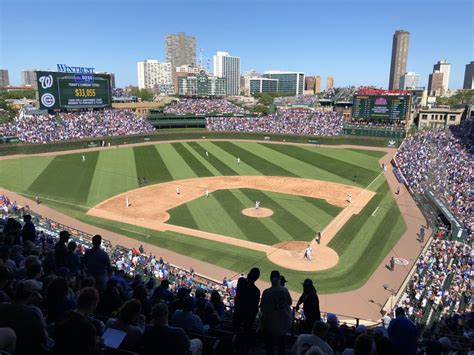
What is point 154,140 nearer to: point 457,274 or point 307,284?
point 457,274

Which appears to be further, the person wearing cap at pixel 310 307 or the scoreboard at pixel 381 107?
the scoreboard at pixel 381 107

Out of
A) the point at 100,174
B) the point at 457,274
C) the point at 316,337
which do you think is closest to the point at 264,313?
the point at 316,337

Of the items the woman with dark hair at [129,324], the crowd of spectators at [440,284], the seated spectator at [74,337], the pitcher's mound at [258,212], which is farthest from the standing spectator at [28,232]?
the pitcher's mound at [258,212]

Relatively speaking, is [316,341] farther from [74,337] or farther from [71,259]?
[71,259]

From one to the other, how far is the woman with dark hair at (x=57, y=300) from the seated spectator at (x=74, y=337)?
140cm

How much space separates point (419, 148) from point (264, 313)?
46034 millimetres

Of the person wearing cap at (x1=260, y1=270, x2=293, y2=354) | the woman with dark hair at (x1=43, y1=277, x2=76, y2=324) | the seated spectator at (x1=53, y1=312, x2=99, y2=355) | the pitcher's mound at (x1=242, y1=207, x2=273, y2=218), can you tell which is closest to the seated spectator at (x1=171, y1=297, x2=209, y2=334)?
the person wearing cap at (x1=260, y1=270, x2=293, y2=354)

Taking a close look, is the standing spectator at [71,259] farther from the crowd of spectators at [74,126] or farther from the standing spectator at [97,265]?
the crowd of spectators at [74,126]

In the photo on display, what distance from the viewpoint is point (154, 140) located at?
6078 centimetres

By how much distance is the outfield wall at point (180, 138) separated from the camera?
1887 inches

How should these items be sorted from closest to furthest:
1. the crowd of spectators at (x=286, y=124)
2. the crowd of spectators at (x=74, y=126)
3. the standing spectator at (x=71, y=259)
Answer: the standing spectator at (x=71, y=259) → the crowd of spectators at (x=74, y=126) → the crowd of spectators at (x=286, y=124)

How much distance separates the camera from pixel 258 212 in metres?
28.3

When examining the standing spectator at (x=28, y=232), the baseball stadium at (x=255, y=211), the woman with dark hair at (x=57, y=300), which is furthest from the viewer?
the baseball stadium at (x=255, y=211)

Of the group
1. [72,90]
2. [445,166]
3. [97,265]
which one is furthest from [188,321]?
[72,90]
